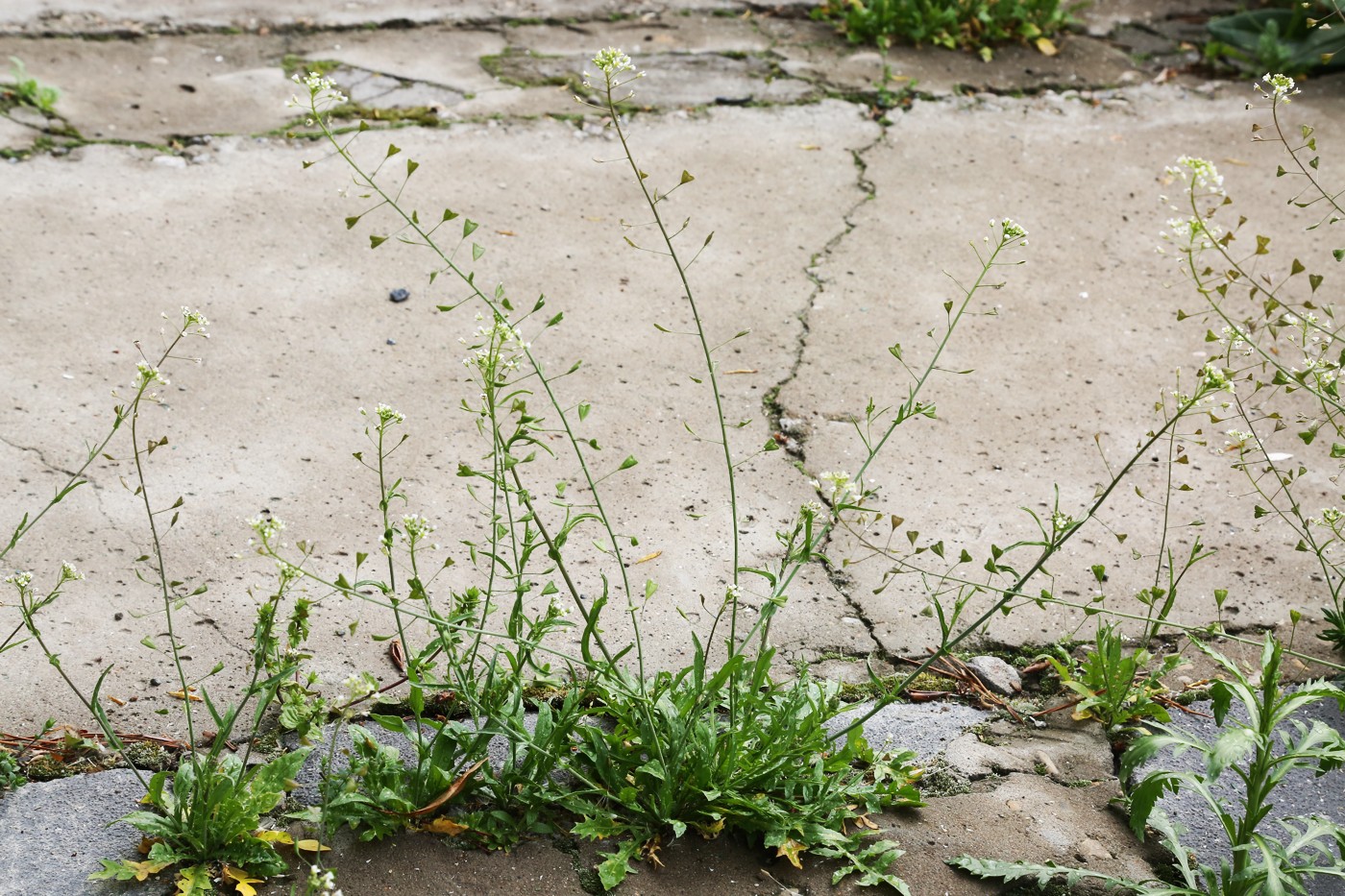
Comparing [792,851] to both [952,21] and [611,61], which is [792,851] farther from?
[952,21]

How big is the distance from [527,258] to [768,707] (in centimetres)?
227

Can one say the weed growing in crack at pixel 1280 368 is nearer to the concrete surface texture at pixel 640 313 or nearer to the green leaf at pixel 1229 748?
the concrete surface texture at pixel 640 313

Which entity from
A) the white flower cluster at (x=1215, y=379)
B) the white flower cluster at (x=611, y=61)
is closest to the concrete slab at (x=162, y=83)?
the white flower cluster at (x=611, y=61)

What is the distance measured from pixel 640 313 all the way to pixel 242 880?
2265mm

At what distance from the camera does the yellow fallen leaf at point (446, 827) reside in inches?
85.7

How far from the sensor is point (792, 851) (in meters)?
2.18

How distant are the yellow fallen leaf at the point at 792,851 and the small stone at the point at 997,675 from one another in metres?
0.71

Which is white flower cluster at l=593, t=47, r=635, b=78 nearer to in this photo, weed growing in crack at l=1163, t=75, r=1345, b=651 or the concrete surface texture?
the concrete surface texture

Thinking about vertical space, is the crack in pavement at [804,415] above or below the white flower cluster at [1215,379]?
below

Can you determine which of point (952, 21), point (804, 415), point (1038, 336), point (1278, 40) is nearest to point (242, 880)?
point (804, 415)

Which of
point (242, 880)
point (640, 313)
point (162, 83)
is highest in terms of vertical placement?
point (162, 83)

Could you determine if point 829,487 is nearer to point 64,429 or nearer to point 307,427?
→ point 307,427

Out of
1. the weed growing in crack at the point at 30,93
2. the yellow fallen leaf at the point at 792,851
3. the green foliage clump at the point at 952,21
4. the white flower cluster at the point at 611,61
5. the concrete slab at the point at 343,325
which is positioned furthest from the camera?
the green foliage clump at the point at 952,21

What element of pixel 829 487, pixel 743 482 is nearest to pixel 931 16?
pixel 743 482
